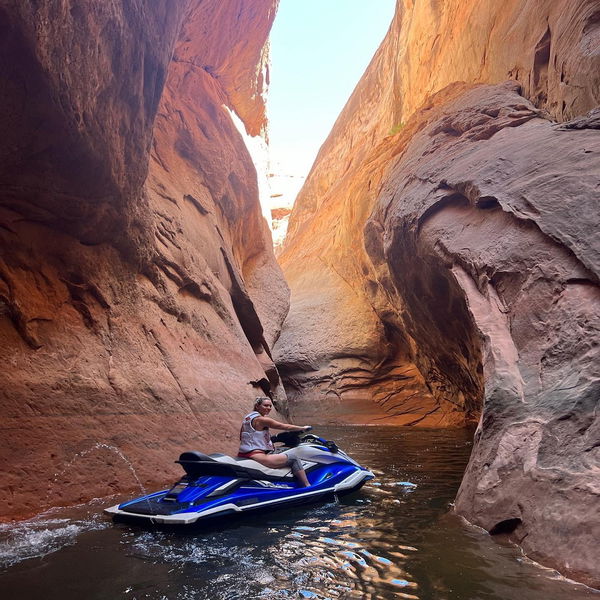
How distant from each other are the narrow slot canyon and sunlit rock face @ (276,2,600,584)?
30 millimetres

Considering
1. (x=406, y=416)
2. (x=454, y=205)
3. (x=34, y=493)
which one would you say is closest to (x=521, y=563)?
(x=34, y=493)

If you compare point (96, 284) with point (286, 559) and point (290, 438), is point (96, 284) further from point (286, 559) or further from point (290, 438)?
point (286, 559)

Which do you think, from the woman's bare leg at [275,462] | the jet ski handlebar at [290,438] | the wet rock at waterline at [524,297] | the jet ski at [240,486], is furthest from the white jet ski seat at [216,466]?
the wet rock at waterline at [524,297]

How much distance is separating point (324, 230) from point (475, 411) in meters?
14.4

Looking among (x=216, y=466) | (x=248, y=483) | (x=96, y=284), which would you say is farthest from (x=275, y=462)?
(x=96, y=284)

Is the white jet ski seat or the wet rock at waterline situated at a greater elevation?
the wet rock at waterline

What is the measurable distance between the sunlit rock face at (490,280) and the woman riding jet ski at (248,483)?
126 cm

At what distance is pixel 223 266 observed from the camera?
10852 millimetres

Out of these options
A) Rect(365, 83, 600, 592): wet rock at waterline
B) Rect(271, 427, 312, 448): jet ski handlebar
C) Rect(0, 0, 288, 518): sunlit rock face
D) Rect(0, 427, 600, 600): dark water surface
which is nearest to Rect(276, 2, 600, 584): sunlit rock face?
Rect(365, 83, 600, 592): wet rock at waterline

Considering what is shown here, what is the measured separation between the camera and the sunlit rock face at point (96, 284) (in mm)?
4543

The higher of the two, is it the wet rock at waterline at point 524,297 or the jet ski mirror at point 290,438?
the wet rock at waterline at point 524,297

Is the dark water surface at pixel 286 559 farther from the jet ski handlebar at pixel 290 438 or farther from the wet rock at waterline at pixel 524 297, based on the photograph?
the jet ski handlebar at pixel 290 438

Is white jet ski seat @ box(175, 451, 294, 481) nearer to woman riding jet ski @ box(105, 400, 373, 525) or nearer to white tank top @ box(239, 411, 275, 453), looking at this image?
woman riding jet ski @ box(105, 400, 373, 525)

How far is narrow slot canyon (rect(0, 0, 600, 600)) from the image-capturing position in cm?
415
